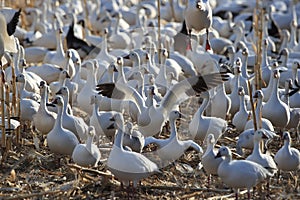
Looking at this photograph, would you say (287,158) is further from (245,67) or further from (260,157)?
(245,67)

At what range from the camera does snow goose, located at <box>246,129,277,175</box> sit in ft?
22.8

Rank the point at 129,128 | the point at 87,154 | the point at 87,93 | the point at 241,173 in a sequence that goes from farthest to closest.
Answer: the point at 87,93 → the point at 129,128 → the point at 87,154 → the point at 241,173

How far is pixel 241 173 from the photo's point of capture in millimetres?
6594

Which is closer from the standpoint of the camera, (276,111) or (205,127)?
(205,127)

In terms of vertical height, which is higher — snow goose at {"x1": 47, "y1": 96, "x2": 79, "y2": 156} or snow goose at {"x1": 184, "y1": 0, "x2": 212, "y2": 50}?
snow goose at {"x1": 184, "y1": 0, "x2": 212, "y2": 50}

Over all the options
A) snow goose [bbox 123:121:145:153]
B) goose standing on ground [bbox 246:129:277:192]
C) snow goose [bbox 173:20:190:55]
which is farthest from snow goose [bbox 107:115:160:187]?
snow goose [bbox 173:20:190:55]

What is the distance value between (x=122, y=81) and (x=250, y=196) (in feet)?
10.9

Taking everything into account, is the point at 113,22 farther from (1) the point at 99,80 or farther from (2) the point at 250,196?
(2) the point at 250,196

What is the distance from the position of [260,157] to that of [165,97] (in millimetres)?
2106

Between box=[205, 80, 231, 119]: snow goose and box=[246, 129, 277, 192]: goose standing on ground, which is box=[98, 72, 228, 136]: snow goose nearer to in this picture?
box=[205, 80, 231, 119]: snow goose

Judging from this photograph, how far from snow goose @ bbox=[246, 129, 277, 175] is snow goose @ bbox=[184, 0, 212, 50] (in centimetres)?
164

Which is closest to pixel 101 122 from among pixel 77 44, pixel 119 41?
pixel 77 44

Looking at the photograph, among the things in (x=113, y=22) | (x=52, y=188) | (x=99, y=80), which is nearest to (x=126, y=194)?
(x=52, y=188)

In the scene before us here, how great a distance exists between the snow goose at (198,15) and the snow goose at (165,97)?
570 mm
